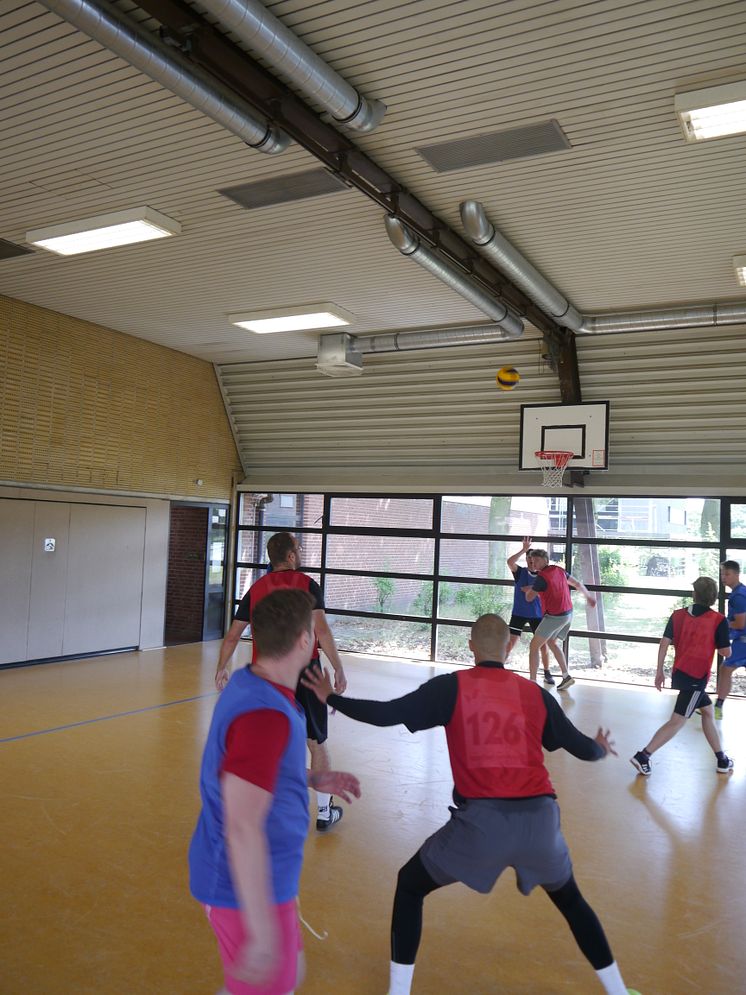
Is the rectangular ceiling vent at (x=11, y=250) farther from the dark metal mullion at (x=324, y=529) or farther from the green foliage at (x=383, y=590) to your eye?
the green foliage at (x=383, y=590)

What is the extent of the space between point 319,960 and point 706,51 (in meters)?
5.19

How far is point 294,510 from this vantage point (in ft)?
43.3

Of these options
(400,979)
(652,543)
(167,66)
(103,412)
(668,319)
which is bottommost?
(400,979)

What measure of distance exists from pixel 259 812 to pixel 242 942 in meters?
0.48

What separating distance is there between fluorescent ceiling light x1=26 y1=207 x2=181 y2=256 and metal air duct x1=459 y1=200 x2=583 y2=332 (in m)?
2.70

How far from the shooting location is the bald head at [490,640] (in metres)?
3.07

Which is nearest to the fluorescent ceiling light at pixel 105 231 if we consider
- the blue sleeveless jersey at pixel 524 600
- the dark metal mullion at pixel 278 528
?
the blue sleeveless jersey at pixel 524 600

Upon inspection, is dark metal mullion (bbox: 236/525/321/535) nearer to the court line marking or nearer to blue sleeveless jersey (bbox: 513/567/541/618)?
blue sleeveless jersey (bbox: 513/567/541/618)

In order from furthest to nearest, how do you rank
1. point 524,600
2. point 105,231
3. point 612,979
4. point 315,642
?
point 524,600, point 105,231, point 315,642, point 612,979

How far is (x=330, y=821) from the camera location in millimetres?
5078

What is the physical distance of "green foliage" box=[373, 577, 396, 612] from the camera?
39.8ft

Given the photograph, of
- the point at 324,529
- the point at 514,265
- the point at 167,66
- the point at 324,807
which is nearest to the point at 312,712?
the point at 324,807

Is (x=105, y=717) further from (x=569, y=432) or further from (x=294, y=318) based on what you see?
(x=569, y=432)

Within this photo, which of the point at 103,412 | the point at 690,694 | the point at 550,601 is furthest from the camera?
the point at 103,412
